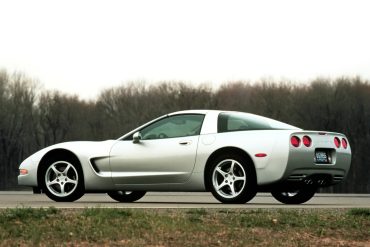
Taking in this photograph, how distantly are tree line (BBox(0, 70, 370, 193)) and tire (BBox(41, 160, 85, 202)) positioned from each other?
2086 inches

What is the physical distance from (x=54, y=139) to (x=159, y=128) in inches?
2651

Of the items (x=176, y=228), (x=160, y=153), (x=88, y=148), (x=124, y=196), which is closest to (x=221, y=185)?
(x=160, y=153)

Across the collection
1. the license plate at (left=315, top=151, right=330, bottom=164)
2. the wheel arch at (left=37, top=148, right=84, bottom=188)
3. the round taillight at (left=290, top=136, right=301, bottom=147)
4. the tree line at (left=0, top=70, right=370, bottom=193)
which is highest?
the tree line at (left=0, top=70, right=370, bottom=193)

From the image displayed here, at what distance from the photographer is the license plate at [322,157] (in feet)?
38.4

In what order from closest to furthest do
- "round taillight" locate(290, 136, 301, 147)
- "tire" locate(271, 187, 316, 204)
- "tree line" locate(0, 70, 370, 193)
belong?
1. "round taillight" locate(290, 136, 301, 147)
2. "tire" locate(271, 187, 316, 204)
3. "tree line" locate(0, 70, 370, 193)

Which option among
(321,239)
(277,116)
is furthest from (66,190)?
(277,116)

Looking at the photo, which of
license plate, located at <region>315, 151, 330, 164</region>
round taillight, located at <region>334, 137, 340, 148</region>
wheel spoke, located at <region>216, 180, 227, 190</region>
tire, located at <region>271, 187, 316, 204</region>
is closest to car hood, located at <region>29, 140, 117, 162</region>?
wheel spoke, located at <region>216, 180, 227, 190</region>

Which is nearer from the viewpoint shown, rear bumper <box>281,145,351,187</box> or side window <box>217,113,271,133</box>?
rear bumper <box>281,145,351,187</box>

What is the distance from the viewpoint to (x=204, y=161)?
11773 mm

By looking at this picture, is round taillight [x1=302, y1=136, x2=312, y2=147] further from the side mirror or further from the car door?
the side mirror

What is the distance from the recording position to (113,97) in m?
76.5

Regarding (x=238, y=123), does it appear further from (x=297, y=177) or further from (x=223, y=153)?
(x=297, y=177)

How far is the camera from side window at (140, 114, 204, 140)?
40.0 ft

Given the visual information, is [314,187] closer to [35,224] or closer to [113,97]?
[35,224]
